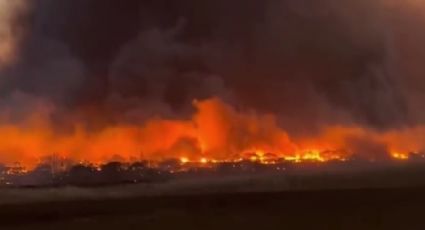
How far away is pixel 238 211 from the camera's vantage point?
106ft

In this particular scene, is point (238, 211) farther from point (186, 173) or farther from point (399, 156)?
point (399, 156)

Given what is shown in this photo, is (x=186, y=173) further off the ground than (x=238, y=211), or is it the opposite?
(x=186, y=173)

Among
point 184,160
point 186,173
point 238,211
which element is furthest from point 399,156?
point 238,211

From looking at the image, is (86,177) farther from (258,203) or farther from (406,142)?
(406,142)

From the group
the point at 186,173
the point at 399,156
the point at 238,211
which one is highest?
the point at 399,156

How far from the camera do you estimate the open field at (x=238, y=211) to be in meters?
28.5

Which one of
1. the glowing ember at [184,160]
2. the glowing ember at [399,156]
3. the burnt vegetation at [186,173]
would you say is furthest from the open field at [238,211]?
the glowing ember at [399,156]

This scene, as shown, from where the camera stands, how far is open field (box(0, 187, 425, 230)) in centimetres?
2852

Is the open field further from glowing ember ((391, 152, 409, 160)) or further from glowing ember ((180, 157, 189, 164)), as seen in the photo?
glowing ember ((391, 152, 409, 160))

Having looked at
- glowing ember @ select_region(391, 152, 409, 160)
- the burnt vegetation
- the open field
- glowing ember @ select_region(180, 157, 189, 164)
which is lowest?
the open field

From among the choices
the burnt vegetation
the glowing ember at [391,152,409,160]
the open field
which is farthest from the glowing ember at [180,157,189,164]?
the glowing ember at [391,152,409,160]

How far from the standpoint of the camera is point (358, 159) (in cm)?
5194

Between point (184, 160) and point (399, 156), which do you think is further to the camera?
point (399, 156)

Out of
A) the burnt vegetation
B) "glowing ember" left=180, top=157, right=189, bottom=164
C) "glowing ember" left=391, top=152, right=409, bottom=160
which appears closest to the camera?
the burnt vegetation
